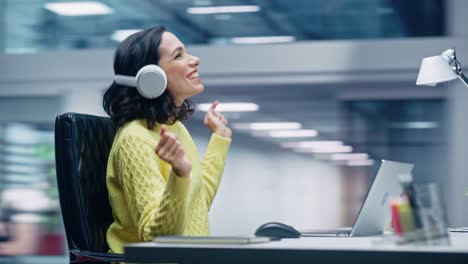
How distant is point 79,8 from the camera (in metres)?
6.02

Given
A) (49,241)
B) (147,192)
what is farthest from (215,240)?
(49,241)

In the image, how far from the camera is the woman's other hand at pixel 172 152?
5.13 ft

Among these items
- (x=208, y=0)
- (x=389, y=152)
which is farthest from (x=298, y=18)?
(x=389, y=152)

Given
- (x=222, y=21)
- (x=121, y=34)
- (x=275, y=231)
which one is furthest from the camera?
(x=121, y=34)

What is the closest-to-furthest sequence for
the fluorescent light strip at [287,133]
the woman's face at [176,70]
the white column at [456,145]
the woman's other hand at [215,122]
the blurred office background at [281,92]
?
the woman's face at [176,70]
the woman's other hand at [215,122]
the white column at [456,145]
the blurred office background at [281,92]
the fluorescent light strip at [287,133]

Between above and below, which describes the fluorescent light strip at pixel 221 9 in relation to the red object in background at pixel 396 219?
above

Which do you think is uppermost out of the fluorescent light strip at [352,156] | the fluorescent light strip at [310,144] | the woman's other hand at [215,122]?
the woman's other hand at [215,122]

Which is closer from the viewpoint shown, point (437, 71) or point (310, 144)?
point (437, 71)

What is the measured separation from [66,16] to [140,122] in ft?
13.9

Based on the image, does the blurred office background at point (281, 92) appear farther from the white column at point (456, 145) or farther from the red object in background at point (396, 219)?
the red object in background at point (396, 219)

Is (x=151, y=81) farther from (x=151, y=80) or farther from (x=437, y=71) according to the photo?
(x=437, y=71)

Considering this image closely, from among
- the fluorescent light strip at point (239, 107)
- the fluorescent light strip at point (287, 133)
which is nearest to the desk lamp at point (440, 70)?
the fluorescent light strip at point (287, 133)

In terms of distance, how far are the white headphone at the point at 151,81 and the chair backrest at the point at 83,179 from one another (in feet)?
0.56

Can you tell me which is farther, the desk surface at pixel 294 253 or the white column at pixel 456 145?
the white column at pixel 456 145
